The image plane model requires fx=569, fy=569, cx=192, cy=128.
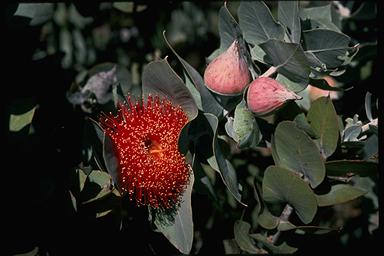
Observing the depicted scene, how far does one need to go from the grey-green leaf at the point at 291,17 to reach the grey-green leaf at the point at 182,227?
456mm

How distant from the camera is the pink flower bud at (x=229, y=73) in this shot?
1378mm

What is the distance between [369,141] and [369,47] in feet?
1.34

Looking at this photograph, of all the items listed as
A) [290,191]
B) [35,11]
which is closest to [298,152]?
[290,191]

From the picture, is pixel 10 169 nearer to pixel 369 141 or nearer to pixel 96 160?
pixel 96 160

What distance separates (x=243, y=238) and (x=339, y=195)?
0.31 metres

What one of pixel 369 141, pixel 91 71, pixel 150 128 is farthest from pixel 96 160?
pixel 369 141

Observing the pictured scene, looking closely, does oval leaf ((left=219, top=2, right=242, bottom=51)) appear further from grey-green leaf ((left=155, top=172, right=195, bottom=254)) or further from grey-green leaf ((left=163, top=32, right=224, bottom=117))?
grey-green leaf ((left=155, top=172, right=195, bottom=254))

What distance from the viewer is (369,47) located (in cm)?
194

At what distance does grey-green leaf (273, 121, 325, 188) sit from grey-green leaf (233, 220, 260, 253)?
24cm

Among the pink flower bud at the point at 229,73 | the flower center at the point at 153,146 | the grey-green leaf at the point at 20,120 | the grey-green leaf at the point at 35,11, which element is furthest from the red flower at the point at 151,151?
the grey-green leaf at the point at 35,11

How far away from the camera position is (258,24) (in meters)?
1.51

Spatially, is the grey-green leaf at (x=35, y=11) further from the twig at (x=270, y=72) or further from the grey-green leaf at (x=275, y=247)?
the grey-green leaf at (x=275, y=247)

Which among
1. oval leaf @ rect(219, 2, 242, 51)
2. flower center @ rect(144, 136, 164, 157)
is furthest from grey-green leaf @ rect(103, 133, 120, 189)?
oval leaf @ rect(219, 2, 242, 51)

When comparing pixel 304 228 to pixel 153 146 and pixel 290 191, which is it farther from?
pixel 153 146
